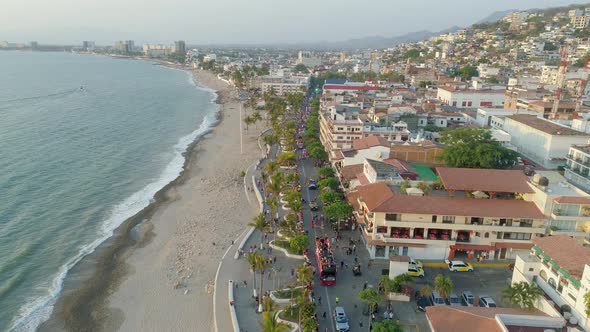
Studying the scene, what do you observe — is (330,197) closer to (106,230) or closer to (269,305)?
(269,305)

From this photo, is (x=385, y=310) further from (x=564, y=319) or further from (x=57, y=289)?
(x=57, y=289)

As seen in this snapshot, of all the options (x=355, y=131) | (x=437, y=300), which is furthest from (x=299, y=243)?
(x=355, y=131)

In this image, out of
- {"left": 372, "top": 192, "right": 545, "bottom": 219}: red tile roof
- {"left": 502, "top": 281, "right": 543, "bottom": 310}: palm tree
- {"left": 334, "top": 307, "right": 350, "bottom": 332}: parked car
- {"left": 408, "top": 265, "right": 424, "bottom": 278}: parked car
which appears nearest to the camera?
{"left": 502, "top": 281, "right": 543, "bottom": 310}: palm tree

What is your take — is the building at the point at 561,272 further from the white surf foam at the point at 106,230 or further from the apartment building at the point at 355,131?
the white surf foam at the point at 106,230

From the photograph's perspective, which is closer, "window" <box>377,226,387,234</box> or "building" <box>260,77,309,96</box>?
"window" <box>377,226,387,234</box>

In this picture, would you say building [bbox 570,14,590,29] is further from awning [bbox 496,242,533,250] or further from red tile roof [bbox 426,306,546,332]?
red tile roof [bbox 426,306,546,332]

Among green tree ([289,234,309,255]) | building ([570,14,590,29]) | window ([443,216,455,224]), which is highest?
building ([570,14,590,29])

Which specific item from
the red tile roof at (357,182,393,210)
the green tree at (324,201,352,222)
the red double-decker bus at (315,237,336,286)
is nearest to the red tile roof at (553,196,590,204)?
the red tile roof at (357,182,393,210)
